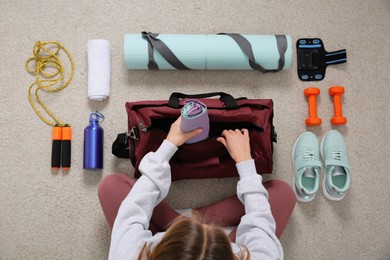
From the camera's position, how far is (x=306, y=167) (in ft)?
4.44

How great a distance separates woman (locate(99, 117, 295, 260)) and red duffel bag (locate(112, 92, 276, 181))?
5cm

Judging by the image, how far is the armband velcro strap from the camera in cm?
145

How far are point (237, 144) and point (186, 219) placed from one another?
15.5 inches

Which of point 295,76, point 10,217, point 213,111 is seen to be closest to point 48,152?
point 10,217

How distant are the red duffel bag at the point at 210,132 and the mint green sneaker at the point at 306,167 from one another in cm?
17

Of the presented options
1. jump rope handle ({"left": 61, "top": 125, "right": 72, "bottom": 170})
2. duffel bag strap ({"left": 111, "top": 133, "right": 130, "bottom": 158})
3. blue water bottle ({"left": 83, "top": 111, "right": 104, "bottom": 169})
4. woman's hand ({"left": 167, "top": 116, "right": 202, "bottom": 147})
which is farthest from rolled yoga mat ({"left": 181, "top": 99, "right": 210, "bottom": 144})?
jump rope handle ({"left": 61, "top": 125, "right": 72, "bottom": 170})

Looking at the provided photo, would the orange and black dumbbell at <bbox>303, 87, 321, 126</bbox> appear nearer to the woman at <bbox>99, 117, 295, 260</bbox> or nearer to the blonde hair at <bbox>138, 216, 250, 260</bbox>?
the woman at <bbox>99, 117, 295, 260</bbox>

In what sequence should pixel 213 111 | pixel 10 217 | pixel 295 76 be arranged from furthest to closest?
pixel 295 76 → pixel 10 217 → pixel 213 111

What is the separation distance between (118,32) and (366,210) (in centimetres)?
123

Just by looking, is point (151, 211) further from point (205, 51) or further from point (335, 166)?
point (335, 166)

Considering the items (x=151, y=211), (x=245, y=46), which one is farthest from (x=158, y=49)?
(x=151, y=211)

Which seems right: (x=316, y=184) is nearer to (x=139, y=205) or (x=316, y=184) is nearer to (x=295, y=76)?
(x=295, y=76)

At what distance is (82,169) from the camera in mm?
1378

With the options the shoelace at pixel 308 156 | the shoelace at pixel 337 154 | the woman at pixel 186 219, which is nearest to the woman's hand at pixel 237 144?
the woman at pixel 186 219
